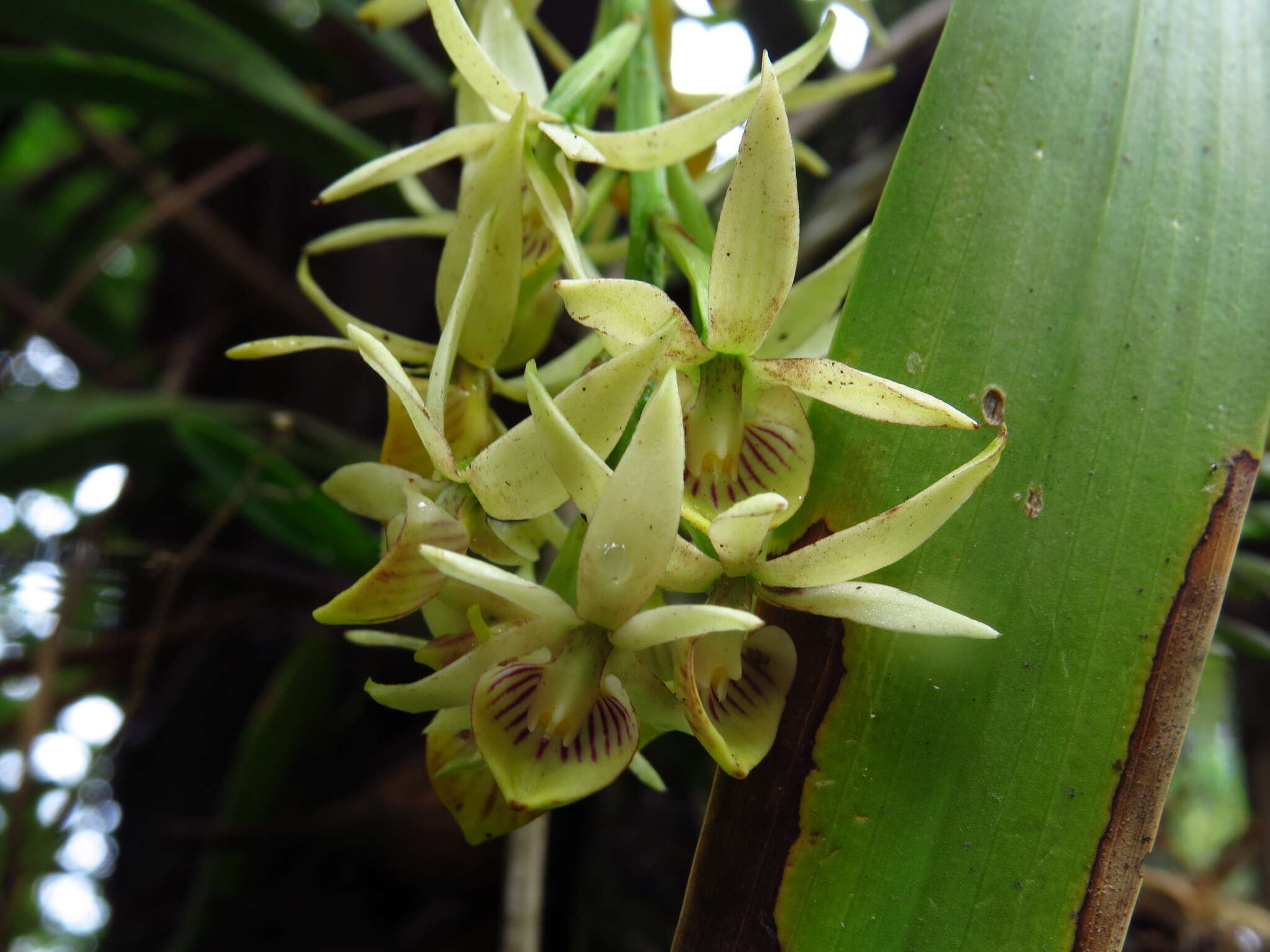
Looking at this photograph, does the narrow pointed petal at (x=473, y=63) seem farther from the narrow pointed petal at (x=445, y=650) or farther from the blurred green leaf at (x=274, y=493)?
the blurred green leaf at (x=274, y=493)

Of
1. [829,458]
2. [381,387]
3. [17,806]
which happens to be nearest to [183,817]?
[17,806]

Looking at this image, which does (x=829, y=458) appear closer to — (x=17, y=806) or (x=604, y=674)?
(x=604, y=674)

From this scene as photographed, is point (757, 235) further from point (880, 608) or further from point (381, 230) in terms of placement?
point (381, 230)

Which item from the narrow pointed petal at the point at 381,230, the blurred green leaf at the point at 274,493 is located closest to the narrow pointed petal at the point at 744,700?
the narrow pointed petal at the point at 381,230

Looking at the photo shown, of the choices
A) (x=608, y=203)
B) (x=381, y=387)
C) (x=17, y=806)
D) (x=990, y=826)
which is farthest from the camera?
(x=381, y=387)

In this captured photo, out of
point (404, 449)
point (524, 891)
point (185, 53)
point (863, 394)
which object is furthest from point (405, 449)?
point (185, 53)

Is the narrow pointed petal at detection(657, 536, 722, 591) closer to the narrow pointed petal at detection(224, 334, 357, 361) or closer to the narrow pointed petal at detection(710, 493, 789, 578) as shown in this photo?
the narrow pointed petal at detection(710, 493, 789, 578)
